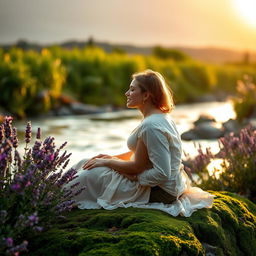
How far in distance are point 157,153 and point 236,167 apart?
79.5 inches

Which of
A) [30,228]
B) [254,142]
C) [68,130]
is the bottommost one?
[30,228]

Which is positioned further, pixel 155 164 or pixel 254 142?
pixel 254 142

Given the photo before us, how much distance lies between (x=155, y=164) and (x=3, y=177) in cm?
128

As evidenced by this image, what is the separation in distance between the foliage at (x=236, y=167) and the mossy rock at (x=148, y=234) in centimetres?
119

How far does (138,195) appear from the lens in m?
4.17

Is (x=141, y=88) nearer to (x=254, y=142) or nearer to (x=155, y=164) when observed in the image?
(x=155, y=164)

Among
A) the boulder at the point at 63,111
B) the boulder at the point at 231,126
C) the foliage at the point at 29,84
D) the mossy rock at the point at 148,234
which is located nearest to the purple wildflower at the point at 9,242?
the mossy rock at the point at 148,234

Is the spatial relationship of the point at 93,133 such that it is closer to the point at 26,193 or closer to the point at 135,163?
the point at 135,163

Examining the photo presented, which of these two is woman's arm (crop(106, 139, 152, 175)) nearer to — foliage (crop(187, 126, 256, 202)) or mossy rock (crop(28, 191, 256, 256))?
mossy rock (crop(28, 191, 256, 256))

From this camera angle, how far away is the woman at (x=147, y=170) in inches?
158

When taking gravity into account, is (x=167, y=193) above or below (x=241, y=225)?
above

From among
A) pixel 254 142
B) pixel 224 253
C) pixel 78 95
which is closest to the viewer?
pixel 224 253

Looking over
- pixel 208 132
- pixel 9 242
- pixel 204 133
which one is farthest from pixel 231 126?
pixel 9 242

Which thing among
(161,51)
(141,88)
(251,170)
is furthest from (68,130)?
(161,51)
